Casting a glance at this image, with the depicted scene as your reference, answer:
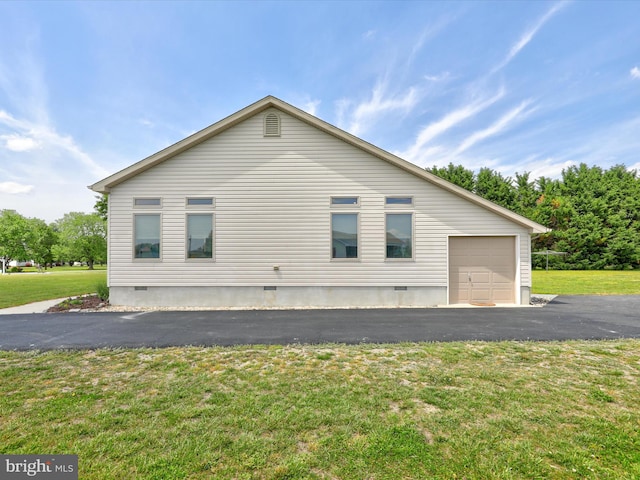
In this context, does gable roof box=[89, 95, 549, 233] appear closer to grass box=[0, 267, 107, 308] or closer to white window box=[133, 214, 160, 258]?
white window box=[133, 214, 160, 258]

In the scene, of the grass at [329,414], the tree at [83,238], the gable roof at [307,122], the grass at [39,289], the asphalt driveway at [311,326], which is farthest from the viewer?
the tree at [83,238]

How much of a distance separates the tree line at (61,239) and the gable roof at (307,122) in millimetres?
47513

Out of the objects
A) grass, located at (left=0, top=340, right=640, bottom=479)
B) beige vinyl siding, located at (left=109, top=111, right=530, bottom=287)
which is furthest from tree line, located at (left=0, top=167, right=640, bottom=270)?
grass, located at (left=0, top=340, right=640, bottom=479)

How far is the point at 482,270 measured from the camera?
986cm

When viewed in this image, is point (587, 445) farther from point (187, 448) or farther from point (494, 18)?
point (494, 18)

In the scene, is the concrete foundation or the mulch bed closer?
the mulch bed

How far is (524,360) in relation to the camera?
459cm

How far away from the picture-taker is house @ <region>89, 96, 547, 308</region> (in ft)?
31.5

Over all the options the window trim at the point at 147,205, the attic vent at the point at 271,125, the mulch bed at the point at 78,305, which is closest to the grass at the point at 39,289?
the mulch bed at the point at 78,305

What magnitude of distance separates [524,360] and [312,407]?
3.75 meters

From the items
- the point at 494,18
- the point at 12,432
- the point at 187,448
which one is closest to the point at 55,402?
the point at 12,432

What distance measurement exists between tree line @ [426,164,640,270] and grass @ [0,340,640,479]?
32952mm

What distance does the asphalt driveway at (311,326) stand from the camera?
19.1 feet

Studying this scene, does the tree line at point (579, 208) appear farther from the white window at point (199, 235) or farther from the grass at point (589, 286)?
the white window at point (199, 235)
